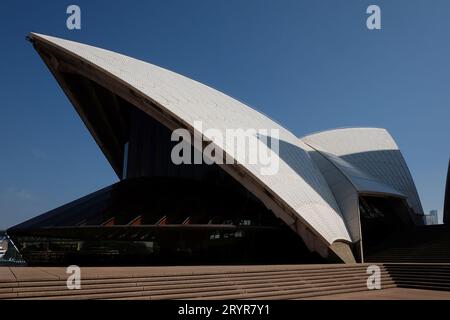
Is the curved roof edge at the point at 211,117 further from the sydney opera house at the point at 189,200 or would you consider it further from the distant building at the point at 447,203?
the distant building at the point at 447,203

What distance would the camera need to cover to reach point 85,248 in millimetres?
22938

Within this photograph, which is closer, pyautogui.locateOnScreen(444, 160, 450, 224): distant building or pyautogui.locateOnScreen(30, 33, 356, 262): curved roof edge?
pyautogui.locateOnScreen(30, 33, 356, 262): curved roof edge

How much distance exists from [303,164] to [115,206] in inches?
434

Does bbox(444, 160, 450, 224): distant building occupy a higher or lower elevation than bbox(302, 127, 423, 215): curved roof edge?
lower

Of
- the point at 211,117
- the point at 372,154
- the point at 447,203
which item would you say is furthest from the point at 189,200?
the point at 447,203

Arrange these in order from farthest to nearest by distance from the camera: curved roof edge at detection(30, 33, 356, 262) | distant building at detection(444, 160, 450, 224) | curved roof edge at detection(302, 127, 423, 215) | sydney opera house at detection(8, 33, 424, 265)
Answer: distant building at detection(444, 160, 450, 224) < curved roof edge at detection(302, 127, 423, 215) < sydney opera house at detection(8, 33, 424, 265) < curved roof edge at detection(30, 33, 356, 262)

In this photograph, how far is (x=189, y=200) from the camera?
1992cm

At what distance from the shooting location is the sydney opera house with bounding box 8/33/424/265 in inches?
704

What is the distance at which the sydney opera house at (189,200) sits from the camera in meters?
17.9

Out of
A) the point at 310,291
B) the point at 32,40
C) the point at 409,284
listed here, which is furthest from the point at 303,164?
the point at 32,40

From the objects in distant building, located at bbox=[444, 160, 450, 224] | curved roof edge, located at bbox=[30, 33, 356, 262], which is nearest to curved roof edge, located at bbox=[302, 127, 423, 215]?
distant building, located at bbox=[444, 160, 450, 224]

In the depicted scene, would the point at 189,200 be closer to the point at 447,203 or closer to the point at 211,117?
the point at 211,117

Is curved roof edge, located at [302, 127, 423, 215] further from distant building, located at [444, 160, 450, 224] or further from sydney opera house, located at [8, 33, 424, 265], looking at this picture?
sydney opera house, located at [8, 33, 424, 265]

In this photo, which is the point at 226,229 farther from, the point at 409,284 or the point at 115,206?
the point at 409,284
